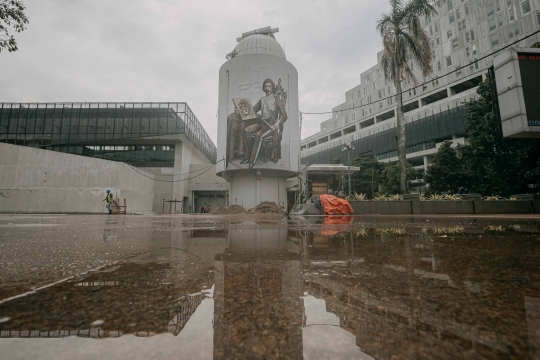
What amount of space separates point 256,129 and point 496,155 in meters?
16.8

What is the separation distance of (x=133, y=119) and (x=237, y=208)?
19.1 m

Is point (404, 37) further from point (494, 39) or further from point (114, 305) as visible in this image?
point (494, 39)

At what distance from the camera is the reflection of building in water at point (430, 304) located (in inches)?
24.0

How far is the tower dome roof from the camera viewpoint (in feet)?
89.0

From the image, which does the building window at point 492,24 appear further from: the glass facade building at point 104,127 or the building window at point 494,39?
the glass facade building at point 104,127

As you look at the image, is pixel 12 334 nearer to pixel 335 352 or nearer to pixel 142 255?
pixel 335 352

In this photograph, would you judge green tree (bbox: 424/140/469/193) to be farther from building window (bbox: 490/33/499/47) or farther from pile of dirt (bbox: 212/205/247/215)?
building window (bbox: 490/33/499/47)

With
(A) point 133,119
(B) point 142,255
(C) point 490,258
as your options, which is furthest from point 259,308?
(A) point 133,119

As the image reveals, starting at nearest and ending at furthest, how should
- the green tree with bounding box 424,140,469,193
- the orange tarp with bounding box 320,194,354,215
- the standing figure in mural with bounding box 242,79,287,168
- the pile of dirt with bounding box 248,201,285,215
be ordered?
the orange tarp with bounding box 320,194,354,215, the green tree with bounding box 424,140,469,193, the pile of dirt with bounding box 248,201,285,215, the standing figure in mural with bounding box 242,79,287,168

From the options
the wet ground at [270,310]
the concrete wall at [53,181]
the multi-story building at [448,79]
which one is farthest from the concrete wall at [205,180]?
the wet ground at [270,310]

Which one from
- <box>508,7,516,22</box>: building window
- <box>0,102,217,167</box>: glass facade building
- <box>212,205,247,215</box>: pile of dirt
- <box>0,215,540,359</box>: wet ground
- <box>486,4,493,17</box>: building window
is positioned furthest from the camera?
<box>486,4,493,17</box>: building window

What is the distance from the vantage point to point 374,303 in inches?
35.3

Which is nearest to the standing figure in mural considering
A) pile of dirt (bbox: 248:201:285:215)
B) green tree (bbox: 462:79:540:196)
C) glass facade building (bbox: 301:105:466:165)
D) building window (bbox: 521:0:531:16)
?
pile of dirt (bbox: 248:201:285:215)

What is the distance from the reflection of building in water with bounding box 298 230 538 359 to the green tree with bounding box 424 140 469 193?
906 inches
